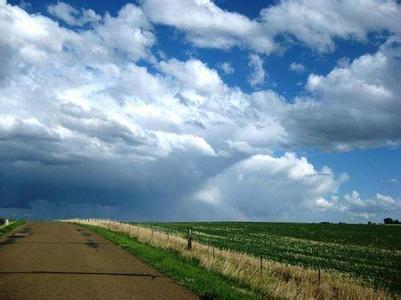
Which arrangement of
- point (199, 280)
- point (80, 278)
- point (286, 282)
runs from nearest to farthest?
point (80, 278), point (199, 280), point (286, 282)

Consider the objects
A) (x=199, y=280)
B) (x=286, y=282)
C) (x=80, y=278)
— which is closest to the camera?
(x=80, y=278)

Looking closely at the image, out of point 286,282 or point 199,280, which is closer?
point 199,280

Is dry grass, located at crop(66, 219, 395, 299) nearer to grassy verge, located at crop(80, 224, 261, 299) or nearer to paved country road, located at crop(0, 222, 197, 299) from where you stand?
grassy verge, located at crop(80, 224, 261, 299)

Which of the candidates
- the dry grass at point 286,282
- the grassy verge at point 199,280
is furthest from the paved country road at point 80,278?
the dry grass at point 286,282

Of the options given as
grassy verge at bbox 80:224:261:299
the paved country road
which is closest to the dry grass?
grassy verge at bbox 80:224:261:299

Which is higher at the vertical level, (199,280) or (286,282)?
(199,280)

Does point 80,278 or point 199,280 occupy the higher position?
point 199,280

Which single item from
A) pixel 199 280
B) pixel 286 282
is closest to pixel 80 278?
pixel 199 280

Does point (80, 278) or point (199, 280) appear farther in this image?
point (199, 280)

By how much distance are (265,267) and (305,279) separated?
281 cm

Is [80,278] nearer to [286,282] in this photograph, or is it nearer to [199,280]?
[199,280]

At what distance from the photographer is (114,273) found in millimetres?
16812

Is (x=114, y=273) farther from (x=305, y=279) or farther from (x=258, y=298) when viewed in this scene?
(x=305, y=279)

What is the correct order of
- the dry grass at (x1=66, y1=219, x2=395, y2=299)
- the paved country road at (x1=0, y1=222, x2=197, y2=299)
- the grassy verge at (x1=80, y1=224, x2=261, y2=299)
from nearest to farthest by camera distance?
the paved country road at (x1=0, y1=222, x2=197, y2=299)
the grassy verge at (x1=80, y1=224, x2=261, y2=299)
the dry grass at (x1=66, y1=219, x2=395, y2=299)
